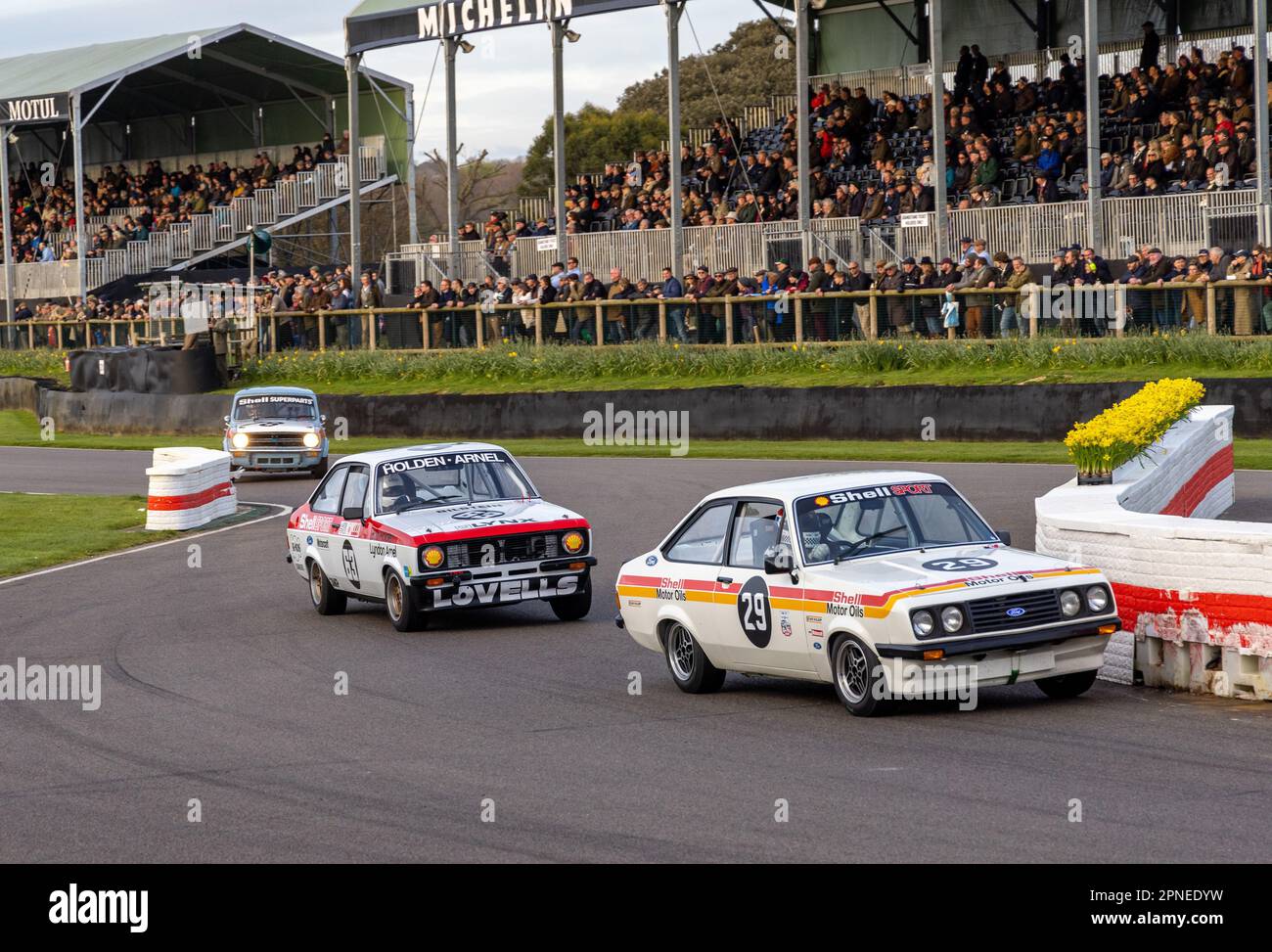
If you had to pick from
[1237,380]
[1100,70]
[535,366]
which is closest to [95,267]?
[535,366]

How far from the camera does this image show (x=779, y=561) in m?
10.9

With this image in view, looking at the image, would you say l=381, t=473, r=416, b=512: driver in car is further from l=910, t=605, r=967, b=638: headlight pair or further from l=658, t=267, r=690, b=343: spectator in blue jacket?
l=658, t=267, r=690, b=343: spectator in blue jacket

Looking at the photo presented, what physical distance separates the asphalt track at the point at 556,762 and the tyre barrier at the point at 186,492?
9095 millimetres

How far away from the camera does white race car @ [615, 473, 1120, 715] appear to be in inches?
397

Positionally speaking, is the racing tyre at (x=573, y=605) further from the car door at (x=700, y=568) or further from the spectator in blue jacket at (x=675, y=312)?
the spectator in blue jacket at (x=675, y=312)

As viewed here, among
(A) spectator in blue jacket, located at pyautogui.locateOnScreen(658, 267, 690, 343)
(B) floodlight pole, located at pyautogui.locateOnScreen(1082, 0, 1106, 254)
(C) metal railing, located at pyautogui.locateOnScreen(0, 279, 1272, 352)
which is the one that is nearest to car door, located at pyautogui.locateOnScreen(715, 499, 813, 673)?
(C) metal railing, located at pyautogui.locateOnScreen(0, 279, 1272, 352)

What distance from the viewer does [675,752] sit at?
9789mm

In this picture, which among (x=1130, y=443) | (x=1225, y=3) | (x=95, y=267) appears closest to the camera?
(x=1130, y=443)

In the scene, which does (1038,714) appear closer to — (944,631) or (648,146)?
(944,631)

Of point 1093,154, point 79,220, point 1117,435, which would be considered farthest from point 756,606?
point 79,220

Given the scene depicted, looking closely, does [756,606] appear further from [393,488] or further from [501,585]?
[393,488]

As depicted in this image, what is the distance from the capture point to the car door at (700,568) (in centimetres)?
1161

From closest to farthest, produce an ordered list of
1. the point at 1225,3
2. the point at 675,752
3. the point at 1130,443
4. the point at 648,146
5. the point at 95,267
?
the point at 675,752
the point at 1130,443
the point at 1225,3
the point at 95,267
the point at 648,146

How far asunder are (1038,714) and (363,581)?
7.28 meters
